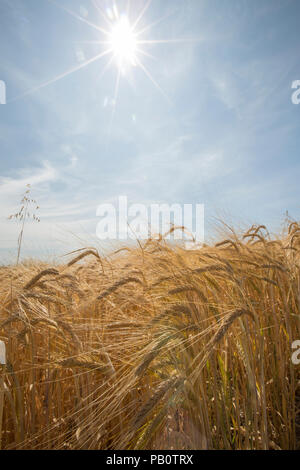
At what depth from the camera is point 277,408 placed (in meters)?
1.78

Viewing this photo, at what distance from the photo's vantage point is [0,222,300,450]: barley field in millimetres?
1231

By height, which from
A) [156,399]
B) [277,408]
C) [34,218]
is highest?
[34,218]

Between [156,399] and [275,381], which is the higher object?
[156,399]

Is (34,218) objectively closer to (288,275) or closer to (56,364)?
(56,364)

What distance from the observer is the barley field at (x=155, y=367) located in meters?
1.23

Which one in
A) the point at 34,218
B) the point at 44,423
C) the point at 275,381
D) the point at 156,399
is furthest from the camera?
the point at 34,218

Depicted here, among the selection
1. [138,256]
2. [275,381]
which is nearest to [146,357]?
[275,381]

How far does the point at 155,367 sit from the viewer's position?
4.54ft
